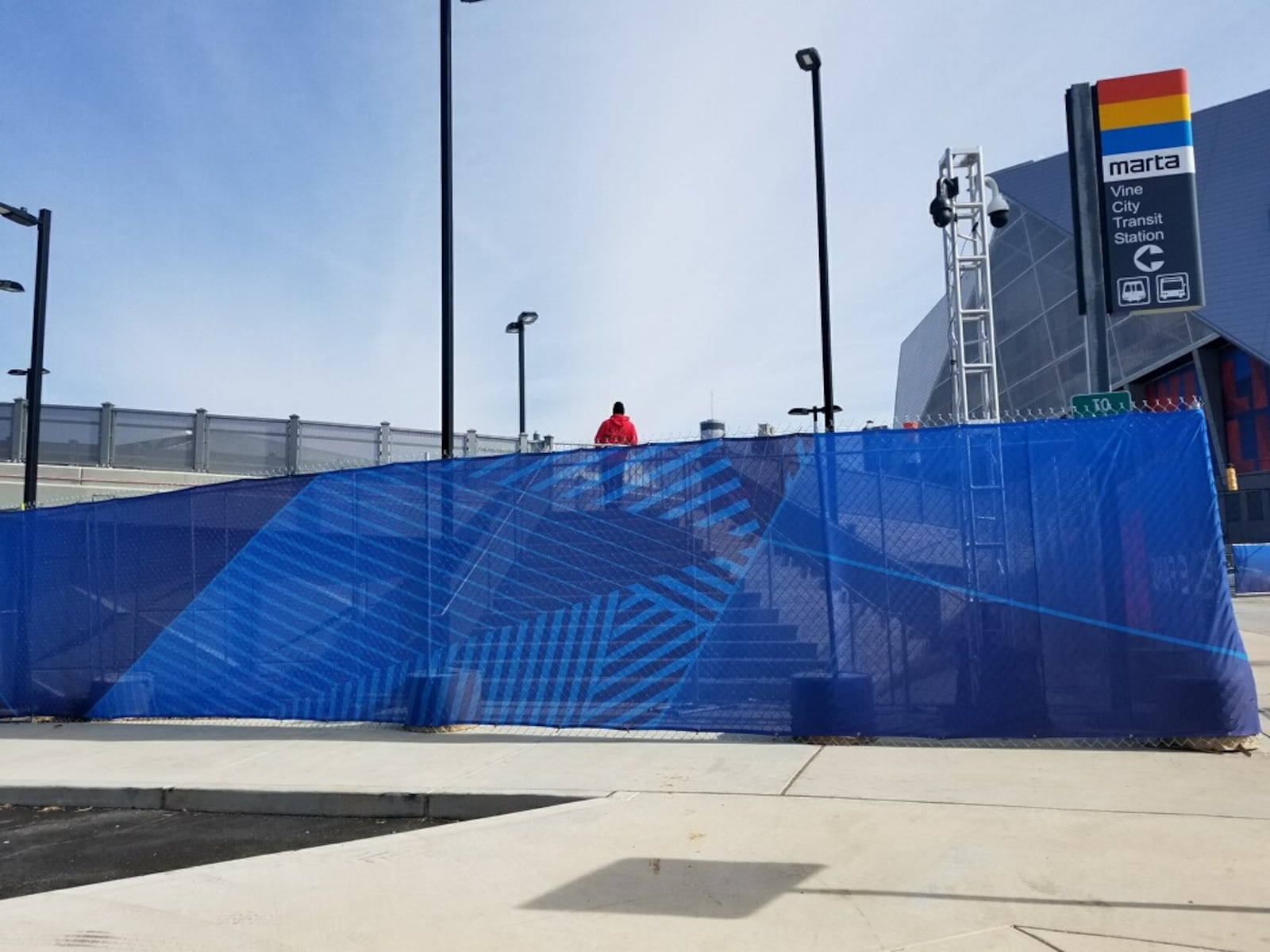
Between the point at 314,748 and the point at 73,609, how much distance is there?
431 cm

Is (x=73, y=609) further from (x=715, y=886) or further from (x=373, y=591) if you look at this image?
(x=715, y=886)

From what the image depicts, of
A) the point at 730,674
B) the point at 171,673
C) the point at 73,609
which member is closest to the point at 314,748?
the point at 171,673

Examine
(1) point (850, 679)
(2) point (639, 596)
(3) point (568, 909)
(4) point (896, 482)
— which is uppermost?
(4) point (896, 482)

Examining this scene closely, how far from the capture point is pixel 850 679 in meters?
8.10

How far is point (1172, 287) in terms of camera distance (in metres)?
9.20

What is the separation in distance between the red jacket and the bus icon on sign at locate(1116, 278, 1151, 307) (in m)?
5.37

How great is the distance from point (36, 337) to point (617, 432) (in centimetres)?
1011

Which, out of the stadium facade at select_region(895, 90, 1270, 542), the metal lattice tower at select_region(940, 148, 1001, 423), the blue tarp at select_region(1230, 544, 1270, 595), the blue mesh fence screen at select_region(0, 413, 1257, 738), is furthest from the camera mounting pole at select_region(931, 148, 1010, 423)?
the blue tarp at select_region(1230, 544, 1270, 595)

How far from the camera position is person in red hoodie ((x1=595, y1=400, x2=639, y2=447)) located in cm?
1201

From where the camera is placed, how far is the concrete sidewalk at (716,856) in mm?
4215

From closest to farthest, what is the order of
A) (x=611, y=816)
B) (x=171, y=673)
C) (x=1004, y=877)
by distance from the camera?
(x=1004, y=877) → (x=611, y=816) → (x=171, y=673)

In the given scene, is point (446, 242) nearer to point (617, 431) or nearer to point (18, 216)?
point (617, 431)

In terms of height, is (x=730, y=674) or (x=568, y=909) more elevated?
(x=730, y=674)

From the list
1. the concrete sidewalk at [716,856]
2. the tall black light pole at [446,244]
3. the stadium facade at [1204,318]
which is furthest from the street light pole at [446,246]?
the stadium facade at [1204,318]
